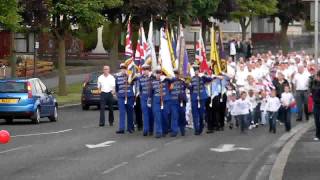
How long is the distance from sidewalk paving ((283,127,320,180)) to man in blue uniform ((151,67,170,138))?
3.52 m

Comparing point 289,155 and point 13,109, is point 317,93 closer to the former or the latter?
point 289,155

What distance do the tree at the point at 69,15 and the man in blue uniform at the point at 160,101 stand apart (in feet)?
54.8

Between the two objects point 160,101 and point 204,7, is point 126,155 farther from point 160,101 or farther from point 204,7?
point 204,7

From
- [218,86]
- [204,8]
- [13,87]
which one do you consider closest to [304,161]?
[218,86]

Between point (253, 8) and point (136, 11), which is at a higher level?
point (253, 8)

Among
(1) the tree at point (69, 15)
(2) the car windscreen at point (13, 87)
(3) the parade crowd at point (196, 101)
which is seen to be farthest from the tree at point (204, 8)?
(3) the parade crowd at point (196, 101)

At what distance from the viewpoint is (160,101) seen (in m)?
22.8

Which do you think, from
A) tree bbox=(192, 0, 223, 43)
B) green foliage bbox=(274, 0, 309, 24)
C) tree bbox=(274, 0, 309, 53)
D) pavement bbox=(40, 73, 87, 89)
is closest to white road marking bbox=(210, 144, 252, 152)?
pavement bbox=(40, 73, 87, 89)

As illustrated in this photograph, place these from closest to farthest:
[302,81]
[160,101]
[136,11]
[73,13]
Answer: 1. [160,101]
2. [302,81]
3. [73,13]
4. [136,11]

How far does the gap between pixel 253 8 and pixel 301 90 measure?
4133 centimetres

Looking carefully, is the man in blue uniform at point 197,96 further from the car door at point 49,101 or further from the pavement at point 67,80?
the pavement at point 67,80

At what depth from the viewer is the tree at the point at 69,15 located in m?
39.2

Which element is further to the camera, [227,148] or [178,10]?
[178,10]

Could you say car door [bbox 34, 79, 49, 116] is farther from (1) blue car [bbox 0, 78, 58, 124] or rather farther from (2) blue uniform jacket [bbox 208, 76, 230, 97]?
(2) blue uniform jacket [bbox 208, 76, 230, 97]
